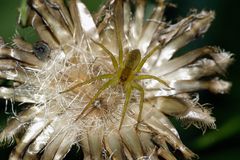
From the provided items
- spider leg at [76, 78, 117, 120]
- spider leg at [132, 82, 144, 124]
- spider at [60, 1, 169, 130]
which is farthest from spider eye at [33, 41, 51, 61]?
spider leg at [132, 82, 144, 124]

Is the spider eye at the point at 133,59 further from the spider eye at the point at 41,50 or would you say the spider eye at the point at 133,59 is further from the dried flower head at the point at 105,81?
the spider eye at the point at 41,50

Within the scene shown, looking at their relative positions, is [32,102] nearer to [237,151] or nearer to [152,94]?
[152,94]

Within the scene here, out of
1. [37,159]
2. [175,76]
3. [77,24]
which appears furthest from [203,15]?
[37,159]

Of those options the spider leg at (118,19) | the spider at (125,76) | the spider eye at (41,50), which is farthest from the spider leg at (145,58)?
the spider eye at (41,50)

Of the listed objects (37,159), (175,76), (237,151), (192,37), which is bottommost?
(37,159)

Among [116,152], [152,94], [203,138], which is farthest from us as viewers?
[203,138]

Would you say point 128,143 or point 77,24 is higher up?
point 77,24

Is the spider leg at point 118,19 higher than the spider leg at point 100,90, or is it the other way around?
the spider leg at point 118,19
